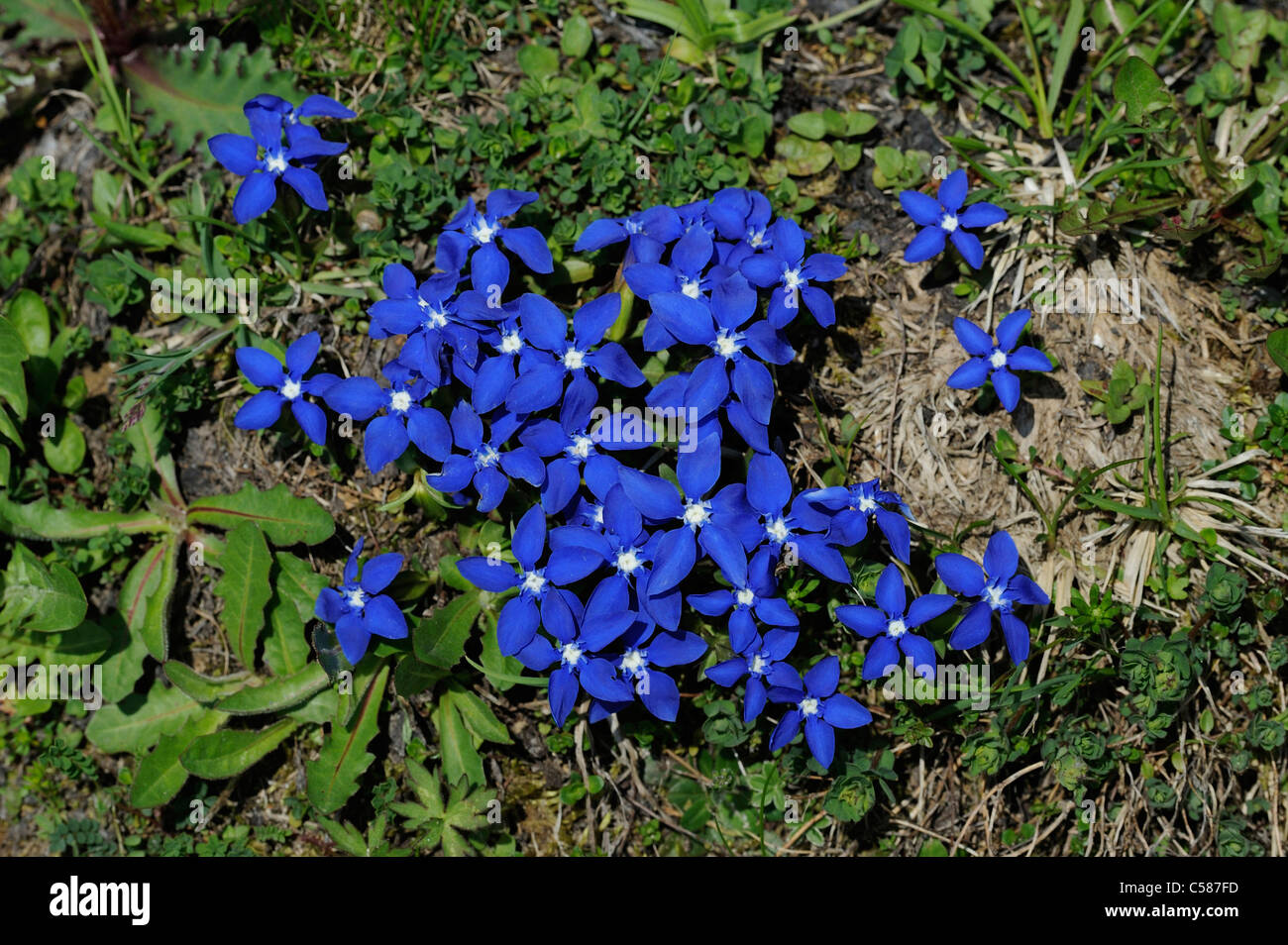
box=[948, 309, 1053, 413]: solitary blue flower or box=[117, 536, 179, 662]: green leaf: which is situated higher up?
box=[948, 309, 1053, 413]: solitary blue flower

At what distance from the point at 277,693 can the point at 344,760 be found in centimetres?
43

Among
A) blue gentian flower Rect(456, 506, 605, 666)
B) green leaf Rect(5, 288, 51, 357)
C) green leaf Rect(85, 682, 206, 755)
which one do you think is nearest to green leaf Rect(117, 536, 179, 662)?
green leaf Rect(85, 682, 206, 755)

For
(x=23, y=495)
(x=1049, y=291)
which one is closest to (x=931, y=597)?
(x=1049, y=291)

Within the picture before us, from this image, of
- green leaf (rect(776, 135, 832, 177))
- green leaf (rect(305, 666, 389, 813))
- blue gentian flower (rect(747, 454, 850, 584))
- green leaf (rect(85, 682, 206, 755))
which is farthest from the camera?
green leaf (rect(776, 135, 832, 177))

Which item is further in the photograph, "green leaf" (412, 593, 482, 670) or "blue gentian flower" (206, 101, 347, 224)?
"blue gentian flower" (206, 101, 347, 224)

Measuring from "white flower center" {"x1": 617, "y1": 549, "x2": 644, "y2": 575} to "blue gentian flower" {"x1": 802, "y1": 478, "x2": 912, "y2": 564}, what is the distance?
67 cm

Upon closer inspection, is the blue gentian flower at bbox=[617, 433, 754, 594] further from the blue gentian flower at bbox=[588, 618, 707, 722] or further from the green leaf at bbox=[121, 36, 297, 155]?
the green leaf at bbox=[121, 36, 297, 155]

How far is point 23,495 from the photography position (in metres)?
4.59

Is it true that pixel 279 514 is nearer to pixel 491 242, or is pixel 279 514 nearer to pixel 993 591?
pixel 491 242

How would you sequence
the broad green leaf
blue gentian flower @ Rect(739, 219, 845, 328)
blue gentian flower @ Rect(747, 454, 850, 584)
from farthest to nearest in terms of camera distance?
the broad green leaf
blue gentian flower @ Rect(739, 219, 845, 328)
blue gentian flower @ Rect(747, 454, 850, 584)

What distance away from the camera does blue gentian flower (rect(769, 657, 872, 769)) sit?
3.69 metres

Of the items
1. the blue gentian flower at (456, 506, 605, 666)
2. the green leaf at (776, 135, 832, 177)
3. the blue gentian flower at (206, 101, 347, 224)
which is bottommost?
the blue gentian flower at (456, 506, 605, 666)
